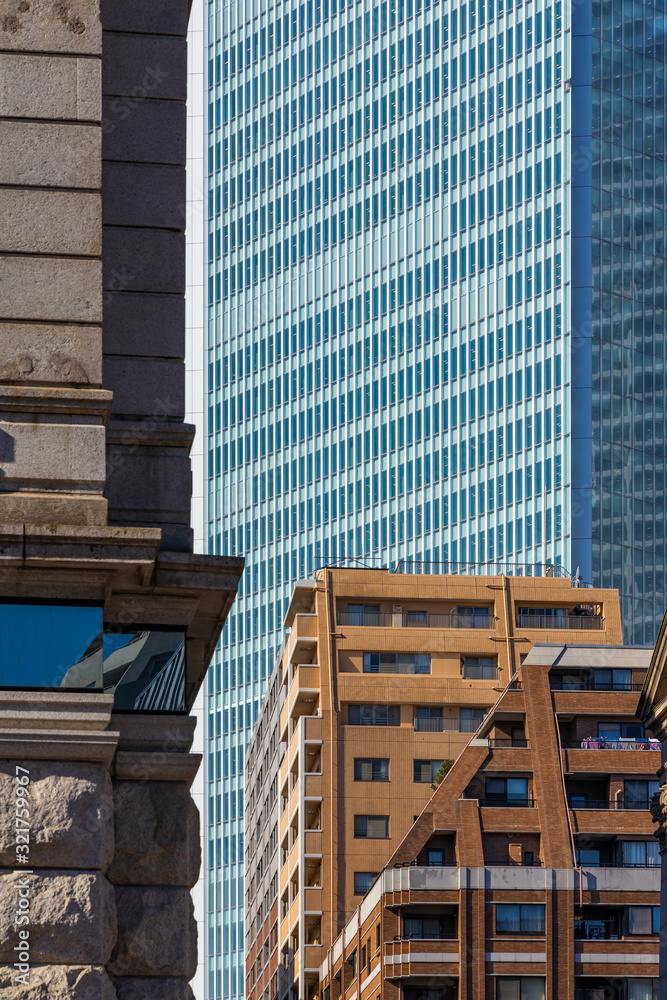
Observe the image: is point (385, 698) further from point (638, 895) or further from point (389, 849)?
point (638, 895)

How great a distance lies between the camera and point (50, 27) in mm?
14742

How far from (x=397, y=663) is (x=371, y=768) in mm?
7953

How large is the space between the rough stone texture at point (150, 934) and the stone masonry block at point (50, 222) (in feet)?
16.1

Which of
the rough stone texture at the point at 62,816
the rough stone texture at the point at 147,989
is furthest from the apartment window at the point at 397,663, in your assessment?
the rough stone texture at the point at 62,816

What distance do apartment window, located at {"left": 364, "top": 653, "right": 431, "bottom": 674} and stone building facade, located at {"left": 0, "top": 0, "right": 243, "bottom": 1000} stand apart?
307ft

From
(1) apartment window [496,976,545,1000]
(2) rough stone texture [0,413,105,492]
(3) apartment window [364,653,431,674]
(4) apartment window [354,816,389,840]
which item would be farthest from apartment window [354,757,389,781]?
(2) rough stone texture [0,413,105,492]

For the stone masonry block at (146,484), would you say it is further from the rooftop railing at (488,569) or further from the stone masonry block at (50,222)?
the rooftop railing at (488,569)

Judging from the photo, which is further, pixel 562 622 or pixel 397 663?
pixel 562 622

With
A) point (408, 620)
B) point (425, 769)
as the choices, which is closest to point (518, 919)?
point (425, 769)

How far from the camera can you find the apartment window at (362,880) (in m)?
102

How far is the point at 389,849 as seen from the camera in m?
102

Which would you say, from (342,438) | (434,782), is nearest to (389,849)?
(434,782)

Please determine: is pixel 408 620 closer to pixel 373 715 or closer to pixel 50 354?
pixel 373 715

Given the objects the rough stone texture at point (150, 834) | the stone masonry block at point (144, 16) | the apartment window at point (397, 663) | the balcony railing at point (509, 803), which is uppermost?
the stone masonry block at point (144, 16)
